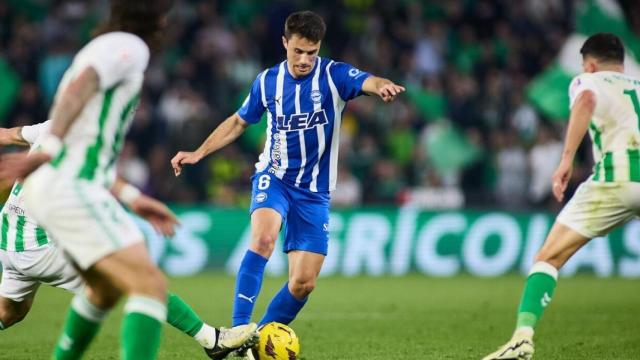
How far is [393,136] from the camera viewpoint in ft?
59.9

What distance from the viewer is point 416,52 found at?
20.0 m

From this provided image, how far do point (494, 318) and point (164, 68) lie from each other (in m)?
10.0

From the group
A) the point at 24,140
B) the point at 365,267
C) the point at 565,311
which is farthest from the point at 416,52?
the point at 24,140

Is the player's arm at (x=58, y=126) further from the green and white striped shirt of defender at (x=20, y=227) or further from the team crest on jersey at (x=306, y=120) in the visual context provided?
the team crest on jersey at (x=306, y=120)

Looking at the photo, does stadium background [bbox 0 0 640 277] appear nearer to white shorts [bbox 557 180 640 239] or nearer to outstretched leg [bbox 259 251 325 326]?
outstretched leg [bbox 259 251 325 326]

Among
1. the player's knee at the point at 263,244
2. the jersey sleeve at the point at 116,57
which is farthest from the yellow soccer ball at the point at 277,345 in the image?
the jersey sleeve at the point at 116,57

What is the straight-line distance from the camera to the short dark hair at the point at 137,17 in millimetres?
5168

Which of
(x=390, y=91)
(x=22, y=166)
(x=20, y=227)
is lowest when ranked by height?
(x=20, y=227)

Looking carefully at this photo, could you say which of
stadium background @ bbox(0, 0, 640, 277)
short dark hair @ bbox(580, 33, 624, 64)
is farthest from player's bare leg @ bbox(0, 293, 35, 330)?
stadium background @ bbox(0, 0, 640, 277)

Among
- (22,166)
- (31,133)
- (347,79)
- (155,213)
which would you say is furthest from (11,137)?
Result: (347,79)

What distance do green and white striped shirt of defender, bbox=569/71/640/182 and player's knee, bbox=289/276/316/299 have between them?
225 centimetres

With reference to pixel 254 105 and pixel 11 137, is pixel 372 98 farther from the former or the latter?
pixel 11 137

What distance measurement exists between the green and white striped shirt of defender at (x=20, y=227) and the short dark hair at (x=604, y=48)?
3816 millimetres

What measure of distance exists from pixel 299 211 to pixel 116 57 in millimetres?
3257
